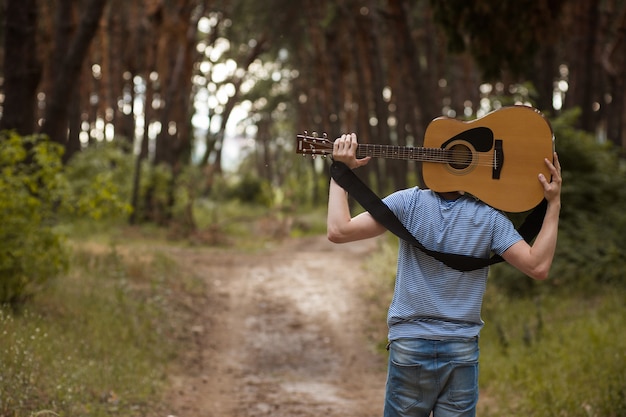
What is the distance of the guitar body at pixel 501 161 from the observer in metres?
3.75

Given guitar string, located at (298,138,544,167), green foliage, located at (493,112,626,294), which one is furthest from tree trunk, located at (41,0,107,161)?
guitar string, located at (298,138,544,167)

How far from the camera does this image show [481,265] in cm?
368

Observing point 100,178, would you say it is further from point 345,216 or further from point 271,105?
point 271,105

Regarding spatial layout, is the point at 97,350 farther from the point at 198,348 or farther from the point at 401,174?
the point at 401,174

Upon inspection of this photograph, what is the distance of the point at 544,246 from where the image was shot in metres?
3.61

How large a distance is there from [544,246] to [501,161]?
452 millimetres

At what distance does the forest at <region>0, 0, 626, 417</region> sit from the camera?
856 centimetres

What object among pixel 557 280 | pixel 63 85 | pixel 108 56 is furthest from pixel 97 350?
pixel 108 56

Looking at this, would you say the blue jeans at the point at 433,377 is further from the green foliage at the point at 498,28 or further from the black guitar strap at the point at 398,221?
the green foliage at the point at 498,28

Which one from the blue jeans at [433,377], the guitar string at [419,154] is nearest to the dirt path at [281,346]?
the blue jeans at [433,377]

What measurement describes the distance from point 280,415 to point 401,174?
53.8ft

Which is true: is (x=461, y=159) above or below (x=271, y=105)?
below

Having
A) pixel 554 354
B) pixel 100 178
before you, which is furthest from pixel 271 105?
pixel 554 354

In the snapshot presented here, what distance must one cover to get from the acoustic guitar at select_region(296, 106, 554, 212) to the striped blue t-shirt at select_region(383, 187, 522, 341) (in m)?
0.09
